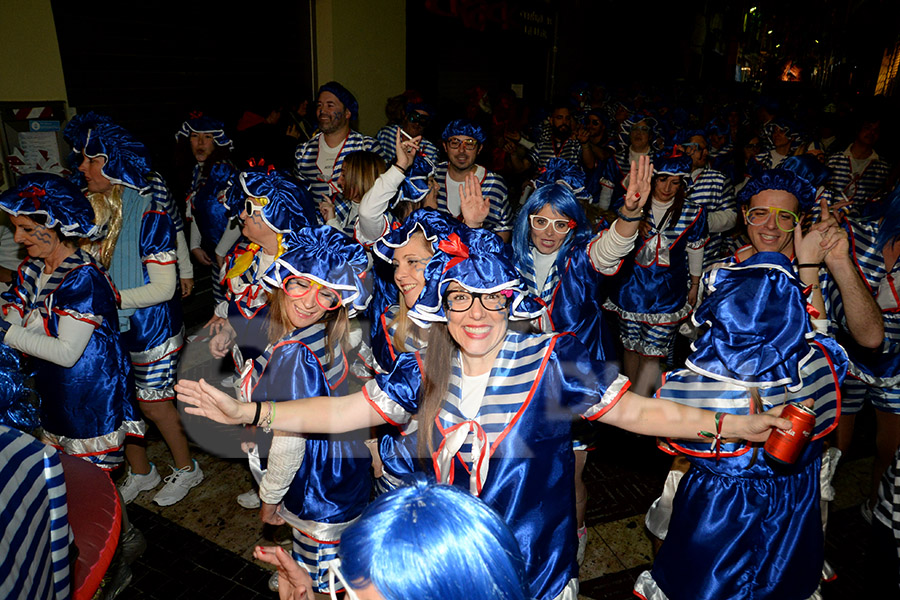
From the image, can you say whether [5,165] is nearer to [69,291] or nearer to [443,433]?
[69,291]

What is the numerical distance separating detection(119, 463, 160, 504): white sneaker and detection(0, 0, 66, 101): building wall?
3543 millimetres

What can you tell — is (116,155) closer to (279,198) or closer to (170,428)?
(279,198)

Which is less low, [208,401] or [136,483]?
[208,401]

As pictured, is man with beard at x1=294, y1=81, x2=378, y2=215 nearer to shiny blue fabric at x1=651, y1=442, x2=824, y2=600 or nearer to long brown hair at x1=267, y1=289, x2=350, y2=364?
long brown hair at x1=267, y1=289, x2=350, y2=364

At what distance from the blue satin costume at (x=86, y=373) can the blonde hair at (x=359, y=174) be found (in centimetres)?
182

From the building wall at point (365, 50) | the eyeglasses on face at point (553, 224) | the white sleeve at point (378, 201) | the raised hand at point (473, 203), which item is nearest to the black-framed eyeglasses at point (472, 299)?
the raised hand at point (473, 203)

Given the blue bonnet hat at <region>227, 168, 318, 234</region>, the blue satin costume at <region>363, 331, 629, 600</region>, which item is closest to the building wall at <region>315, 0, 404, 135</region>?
the blue bonnet hat at <region>227, 168, 318, 234</region>

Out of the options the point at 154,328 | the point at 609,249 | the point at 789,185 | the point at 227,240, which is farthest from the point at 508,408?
the point at 227,240

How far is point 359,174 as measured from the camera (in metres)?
4.70

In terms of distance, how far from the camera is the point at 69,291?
127 inches

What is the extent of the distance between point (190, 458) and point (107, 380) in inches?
41.8

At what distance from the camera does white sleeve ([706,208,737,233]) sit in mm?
6027

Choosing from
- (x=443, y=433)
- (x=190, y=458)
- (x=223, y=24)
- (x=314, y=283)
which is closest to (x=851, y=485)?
(x=443, y=433)

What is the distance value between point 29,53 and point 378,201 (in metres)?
3.90
